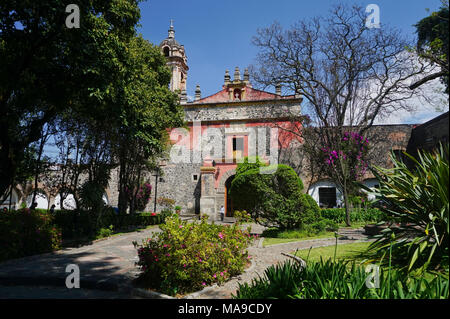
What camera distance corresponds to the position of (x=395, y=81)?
590 inches

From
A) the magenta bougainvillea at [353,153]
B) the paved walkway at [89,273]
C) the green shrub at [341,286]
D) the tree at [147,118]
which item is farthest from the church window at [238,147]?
the green shrub at [341,286]

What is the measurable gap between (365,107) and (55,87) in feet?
49.3

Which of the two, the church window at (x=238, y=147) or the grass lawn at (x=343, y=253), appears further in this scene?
the church window at (x=238, y=147)

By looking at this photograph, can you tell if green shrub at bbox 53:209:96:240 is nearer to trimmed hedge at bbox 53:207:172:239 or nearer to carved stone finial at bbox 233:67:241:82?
trimmed hedge at bbox 53:207:172:239

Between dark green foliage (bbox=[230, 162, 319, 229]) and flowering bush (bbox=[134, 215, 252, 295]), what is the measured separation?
17.7 ft

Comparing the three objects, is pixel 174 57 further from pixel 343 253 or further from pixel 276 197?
pixel 343 253

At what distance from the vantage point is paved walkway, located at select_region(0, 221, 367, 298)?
4738 millimetres

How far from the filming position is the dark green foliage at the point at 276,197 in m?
10.5

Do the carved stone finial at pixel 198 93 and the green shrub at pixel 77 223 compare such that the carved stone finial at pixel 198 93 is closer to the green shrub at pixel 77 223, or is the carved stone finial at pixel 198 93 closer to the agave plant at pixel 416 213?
the green shrub at pixel 77 223

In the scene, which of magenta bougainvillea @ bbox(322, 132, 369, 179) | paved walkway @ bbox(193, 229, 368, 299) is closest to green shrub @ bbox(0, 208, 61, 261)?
paved walkway @ bbox(193, 229, 368, 299)

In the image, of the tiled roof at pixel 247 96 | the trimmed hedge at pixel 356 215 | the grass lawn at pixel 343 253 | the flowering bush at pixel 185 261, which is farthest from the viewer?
the tiled roof at pixel 247 96

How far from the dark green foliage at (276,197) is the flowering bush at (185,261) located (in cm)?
540

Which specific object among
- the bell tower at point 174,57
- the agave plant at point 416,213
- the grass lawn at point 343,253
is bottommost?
the grass lawn at point 343,253

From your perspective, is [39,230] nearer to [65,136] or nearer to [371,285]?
[65,136]
